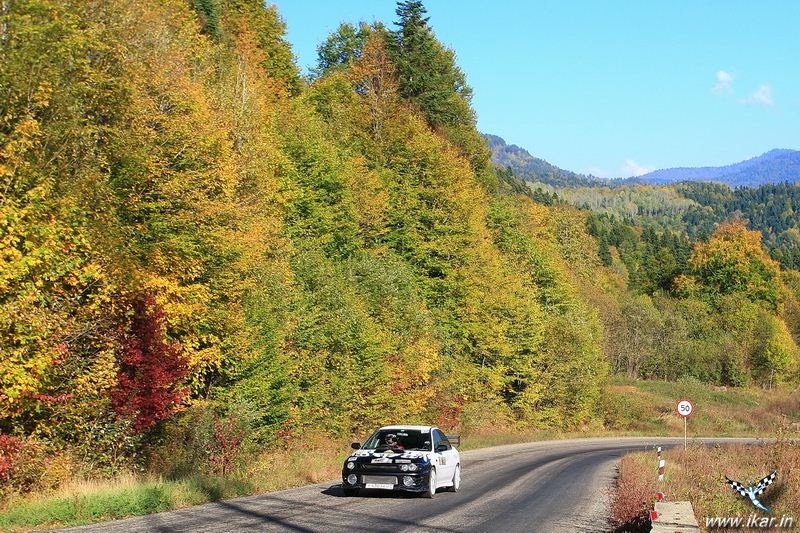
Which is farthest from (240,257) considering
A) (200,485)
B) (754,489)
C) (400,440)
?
(754,489)

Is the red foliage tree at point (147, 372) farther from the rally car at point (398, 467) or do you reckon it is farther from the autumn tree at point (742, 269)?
the autumn tree at point (742, 269)

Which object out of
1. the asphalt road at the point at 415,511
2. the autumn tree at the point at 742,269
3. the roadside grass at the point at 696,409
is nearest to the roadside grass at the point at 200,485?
the asphalt road at the point at 415,511

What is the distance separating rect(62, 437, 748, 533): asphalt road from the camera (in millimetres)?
13664

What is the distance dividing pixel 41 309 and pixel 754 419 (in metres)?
81.9

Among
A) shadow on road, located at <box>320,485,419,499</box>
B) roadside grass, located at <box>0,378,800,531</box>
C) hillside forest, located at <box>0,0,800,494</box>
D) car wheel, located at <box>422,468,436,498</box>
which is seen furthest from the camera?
shadow on road, located at <box>320,485,419,499</box>

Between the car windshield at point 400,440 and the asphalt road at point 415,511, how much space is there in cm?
117

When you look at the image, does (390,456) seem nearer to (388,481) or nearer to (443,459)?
(388,481)

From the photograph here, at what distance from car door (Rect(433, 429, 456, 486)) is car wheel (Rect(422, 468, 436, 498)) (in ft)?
1.05

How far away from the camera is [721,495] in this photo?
17.1 metres

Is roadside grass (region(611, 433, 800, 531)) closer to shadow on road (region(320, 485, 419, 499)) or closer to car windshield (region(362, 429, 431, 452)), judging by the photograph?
car windshield (region(362, 429, 431, 452))

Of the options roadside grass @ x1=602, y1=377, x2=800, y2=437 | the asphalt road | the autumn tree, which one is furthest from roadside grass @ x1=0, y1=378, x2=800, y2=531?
the autumn tree

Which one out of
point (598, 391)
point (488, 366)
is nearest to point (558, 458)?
point (488, 366)

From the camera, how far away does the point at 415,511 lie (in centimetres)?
1652

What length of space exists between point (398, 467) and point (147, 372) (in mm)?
8327
